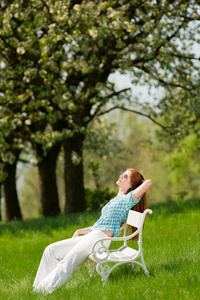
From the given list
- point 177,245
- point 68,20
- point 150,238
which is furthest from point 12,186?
point 177,245

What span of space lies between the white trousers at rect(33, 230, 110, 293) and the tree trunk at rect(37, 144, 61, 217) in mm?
11175

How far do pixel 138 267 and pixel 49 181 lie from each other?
36.5 feet

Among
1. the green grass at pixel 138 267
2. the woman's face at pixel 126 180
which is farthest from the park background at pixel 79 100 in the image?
the woman's face at pixel 126 180

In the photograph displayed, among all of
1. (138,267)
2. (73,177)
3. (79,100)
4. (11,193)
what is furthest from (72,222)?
(11,193)

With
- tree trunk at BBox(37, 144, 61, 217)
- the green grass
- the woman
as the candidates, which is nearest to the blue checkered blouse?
the woman

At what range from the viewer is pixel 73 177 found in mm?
15633

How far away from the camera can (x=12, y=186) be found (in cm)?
1919

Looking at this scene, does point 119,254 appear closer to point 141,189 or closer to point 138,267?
point 138,267

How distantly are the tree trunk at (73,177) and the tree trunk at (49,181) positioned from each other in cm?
167

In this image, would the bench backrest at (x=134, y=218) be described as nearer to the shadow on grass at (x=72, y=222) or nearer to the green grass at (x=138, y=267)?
the green grass at (x=138, y=267)

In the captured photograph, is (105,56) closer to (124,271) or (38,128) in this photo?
(38,128)

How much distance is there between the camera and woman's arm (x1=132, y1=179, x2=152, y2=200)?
563cm

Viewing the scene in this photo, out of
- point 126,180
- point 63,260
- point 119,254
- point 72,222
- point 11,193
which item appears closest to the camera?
point 63,260

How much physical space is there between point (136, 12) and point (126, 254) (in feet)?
36.7
